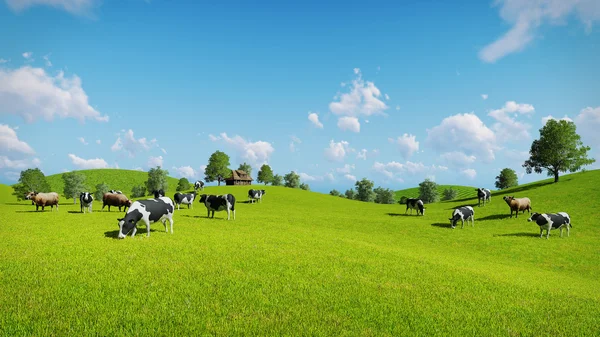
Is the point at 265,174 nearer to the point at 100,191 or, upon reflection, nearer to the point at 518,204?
the point at 100,191

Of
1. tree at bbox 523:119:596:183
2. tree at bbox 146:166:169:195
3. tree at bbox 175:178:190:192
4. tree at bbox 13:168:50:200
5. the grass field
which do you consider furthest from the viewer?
tree at bbox 175:178:190:192

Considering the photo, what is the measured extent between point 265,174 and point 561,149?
312ft

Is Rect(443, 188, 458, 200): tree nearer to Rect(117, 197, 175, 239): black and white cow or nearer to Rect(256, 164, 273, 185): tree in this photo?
Rect(256, 164, 273, 185): tree

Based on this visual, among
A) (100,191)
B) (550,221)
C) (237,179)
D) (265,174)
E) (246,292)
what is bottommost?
(246,292)

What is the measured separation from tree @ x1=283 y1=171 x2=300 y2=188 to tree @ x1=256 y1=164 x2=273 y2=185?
1576 centimetres

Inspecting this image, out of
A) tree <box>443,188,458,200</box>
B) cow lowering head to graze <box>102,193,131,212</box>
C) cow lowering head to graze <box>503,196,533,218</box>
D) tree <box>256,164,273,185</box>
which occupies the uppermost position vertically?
tree <box>256,164,273,185</box>

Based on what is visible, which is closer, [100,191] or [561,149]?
[561,149]

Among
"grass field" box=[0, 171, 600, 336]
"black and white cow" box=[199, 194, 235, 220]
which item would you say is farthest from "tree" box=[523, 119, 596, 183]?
"black and white cow" box=[199, 194, 235, 220]

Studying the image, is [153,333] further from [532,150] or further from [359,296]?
[532,150]

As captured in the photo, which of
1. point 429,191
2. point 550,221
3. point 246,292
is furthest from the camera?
point 429,191

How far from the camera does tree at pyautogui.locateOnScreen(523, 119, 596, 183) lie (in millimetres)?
57062

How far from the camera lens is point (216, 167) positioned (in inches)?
3770

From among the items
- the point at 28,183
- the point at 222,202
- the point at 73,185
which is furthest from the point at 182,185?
the point at 222,202

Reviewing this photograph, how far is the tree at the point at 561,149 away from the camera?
57.1 m
